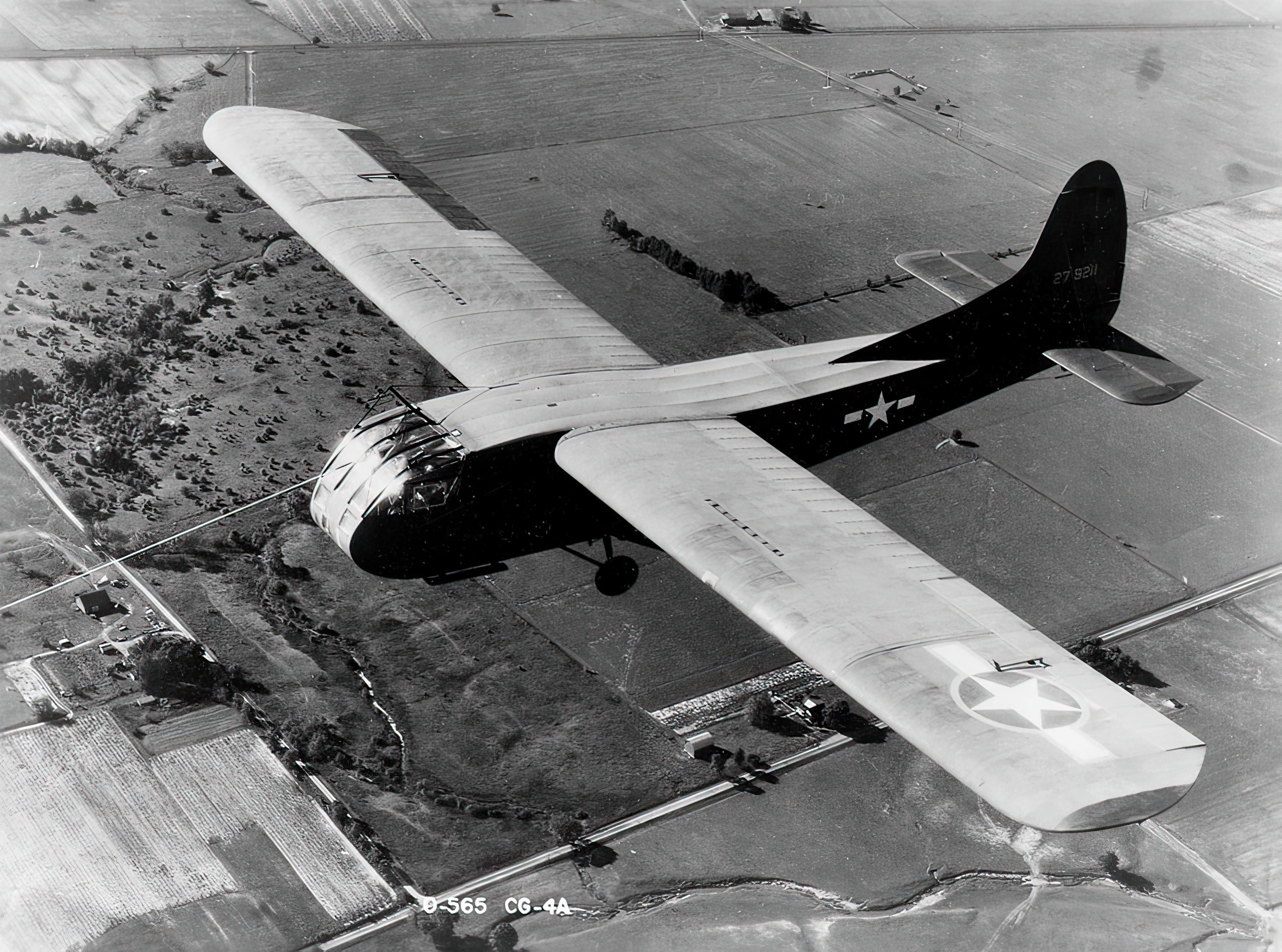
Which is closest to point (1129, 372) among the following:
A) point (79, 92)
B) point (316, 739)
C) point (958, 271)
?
point (958, 271)

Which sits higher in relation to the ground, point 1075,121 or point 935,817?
point 1075,121

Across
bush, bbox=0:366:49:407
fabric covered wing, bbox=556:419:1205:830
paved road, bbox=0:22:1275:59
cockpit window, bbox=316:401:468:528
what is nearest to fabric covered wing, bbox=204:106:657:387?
cockpit window, bbox=316:401:468:528

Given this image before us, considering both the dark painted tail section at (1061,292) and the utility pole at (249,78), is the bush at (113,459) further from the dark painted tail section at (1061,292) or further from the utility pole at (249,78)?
the utility pole at (249,78)

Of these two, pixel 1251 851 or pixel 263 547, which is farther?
pixel 263 547

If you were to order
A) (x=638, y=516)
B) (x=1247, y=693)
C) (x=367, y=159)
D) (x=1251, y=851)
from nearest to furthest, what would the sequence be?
Answer: (x=638, y=516) < (x=1251, y=851) < (x=1247, y=693) < (x=367, y=159)

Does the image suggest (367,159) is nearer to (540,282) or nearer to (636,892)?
(540,282)

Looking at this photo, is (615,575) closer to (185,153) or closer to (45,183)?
(185,153)

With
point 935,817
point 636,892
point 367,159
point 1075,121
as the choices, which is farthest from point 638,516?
point 1075,121
